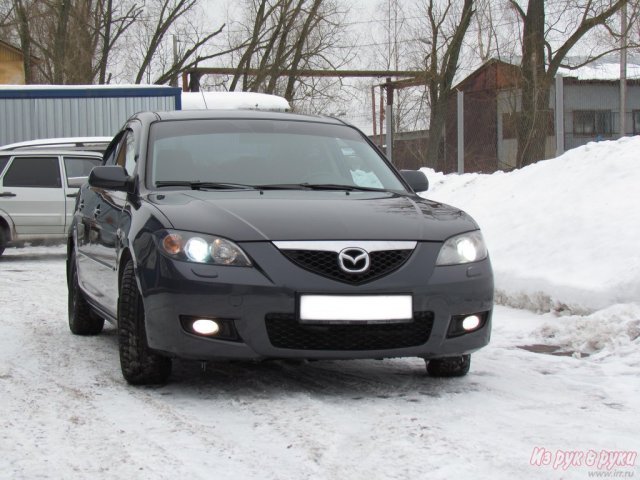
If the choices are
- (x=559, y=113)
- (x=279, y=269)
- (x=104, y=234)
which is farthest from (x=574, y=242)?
(x=559, y=113)

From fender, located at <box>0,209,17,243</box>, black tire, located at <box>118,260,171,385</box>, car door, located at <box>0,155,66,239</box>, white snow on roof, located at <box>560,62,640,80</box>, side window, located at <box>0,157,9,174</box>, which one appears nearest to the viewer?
black tire, located at <box>118,260,171,385</box>

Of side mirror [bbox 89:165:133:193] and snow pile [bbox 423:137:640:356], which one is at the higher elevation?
side mirror [bbox 89:165:133:193]

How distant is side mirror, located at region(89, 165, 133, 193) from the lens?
5430 millimetres

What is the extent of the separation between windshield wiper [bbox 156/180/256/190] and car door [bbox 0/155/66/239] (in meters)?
10.0

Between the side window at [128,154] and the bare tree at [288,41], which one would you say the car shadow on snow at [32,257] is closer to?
the side window at [128,154]

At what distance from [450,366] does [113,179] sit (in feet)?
6.74

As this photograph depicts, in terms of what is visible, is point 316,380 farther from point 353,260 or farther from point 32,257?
point 32,257

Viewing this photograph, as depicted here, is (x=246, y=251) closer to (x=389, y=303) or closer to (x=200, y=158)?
(x=389, y=303)

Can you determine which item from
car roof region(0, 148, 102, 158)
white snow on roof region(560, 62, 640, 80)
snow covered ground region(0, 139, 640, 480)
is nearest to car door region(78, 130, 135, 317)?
snow covered ground region(0, 139, 640, 480)

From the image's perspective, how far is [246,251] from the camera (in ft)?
14.7

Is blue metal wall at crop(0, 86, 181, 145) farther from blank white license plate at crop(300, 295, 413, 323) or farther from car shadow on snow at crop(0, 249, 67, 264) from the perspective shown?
blank white license plate at crop(300, 295, 413, 323)

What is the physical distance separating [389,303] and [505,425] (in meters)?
0.76

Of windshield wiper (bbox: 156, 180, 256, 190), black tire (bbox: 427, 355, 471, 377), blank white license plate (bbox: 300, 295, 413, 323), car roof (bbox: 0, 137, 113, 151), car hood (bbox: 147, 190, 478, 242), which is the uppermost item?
car roof (bbox: 0, 137, 113, 151)

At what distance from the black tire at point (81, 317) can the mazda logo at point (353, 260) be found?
2.83 m
